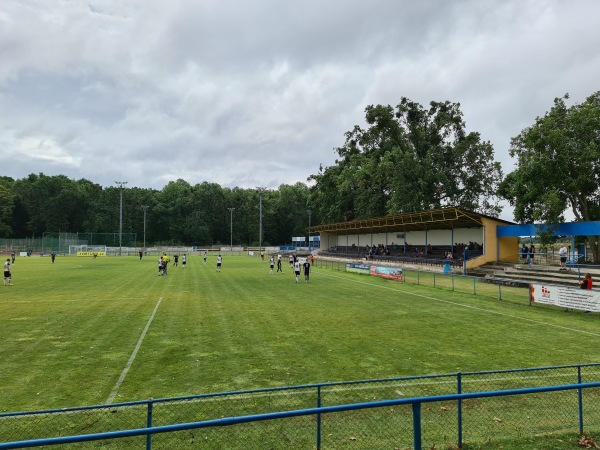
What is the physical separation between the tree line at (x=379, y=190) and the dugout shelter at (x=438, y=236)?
326 centimetres

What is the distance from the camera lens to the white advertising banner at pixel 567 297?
17828 mm

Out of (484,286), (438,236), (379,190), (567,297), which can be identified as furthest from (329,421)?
(379,190)

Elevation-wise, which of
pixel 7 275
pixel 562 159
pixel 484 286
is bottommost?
pixel 484 286

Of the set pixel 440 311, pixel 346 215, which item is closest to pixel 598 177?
pixel 440 311

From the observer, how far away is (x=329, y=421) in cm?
712

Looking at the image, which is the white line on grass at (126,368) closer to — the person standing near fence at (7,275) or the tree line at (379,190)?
the person standing near fence at (7,275)

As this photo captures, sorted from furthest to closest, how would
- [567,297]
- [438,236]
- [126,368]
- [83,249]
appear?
[83,249] → [438,236] → [567,297] → [126,368]

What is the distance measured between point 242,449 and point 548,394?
6447mm

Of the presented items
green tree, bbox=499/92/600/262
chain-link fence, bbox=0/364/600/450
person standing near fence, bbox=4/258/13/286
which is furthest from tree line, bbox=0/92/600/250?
person standing near fence, bbox=4/258/13/286

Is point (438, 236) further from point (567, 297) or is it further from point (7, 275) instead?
point (7, 275)

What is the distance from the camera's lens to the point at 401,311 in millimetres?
19109

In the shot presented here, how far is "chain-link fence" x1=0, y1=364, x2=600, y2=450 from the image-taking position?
21.1 feet

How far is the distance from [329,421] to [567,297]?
16798mm

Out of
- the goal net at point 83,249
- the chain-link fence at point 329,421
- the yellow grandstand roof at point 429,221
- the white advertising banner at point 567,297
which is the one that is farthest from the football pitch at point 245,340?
the goal net at point 83,249
